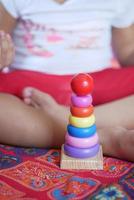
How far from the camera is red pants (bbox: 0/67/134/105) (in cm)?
107

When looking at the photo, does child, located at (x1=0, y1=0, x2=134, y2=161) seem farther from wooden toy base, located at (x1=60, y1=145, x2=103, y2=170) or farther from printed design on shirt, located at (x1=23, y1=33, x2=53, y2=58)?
wooden toy base, located at (x1=60, y1=145, x2=103, y2=170)

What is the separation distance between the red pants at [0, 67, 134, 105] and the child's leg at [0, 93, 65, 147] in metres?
0.16

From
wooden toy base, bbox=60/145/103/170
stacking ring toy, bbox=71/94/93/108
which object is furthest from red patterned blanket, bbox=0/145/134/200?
stacking ring toy, bbox=71/94/93/108

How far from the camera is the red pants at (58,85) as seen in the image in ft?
3.50

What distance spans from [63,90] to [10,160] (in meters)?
0.31

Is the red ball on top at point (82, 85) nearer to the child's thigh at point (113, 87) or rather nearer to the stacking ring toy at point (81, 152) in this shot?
the stacking ring toy at point (81, 152)

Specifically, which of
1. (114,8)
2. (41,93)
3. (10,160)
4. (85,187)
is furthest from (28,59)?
(85,187)

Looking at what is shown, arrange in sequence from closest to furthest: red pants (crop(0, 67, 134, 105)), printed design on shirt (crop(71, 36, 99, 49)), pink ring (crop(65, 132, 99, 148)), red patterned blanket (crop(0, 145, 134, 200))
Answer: red patterned blanket (crop(0, 145, 134, 200)) < pink ring (crop(65, 132, 99, 148)) < red pants (crop(0, 67, 134, 105)) < printed design on shirt (crop(71, 36, 99, 49))

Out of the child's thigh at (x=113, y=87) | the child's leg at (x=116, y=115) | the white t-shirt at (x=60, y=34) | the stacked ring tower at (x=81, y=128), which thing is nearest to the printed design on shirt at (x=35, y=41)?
the white t-shirt at (x=60, y=34)

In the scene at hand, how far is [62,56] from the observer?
117 cm

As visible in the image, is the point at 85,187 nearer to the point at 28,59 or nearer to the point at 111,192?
the point at 111,192

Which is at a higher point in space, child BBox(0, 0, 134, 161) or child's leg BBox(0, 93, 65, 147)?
child BBox(0, 0, 134, 161)

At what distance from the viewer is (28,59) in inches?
45.0

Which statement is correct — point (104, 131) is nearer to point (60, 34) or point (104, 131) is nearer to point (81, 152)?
point (81, 152)
